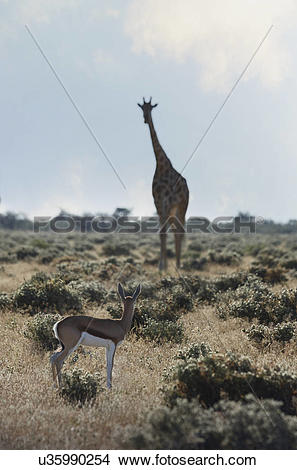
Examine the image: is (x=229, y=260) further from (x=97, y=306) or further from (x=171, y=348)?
(x=171, y=348)

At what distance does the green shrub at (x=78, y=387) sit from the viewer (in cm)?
475

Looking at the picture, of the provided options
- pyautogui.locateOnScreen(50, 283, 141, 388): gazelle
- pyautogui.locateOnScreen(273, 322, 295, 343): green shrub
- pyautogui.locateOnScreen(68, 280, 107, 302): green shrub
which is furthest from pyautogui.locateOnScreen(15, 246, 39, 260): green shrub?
pyautogui.locateOnScreen(50, 283, 141, 388): gazelle

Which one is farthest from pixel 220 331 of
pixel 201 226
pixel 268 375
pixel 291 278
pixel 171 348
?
pixel 201 226

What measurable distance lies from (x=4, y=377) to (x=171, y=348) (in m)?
2.79

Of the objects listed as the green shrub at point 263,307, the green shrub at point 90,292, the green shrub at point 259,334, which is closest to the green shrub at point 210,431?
the green shrub at point 259,334

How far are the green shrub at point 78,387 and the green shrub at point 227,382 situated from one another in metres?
0.94

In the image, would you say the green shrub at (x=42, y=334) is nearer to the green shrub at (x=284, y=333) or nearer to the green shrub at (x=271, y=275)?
the green shrub at (x=284, y=333)

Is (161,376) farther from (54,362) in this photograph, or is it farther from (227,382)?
(54,362)

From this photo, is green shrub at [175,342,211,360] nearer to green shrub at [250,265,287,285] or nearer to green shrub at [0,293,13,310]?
green shrub at [0,293,13,310]

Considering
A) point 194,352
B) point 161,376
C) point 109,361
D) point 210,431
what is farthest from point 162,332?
point 210,431

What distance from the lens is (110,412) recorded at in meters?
4.27

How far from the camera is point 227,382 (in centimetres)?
458

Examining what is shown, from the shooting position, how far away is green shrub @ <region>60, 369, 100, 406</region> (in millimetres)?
4752

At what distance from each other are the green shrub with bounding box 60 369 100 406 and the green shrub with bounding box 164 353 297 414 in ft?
3.08
